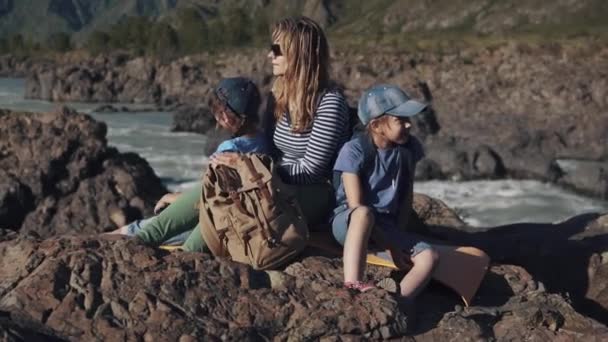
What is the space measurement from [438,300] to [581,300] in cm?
156

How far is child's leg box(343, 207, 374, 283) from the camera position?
4566mm

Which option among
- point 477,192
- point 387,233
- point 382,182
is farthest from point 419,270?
point 477,192

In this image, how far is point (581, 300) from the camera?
5.93m

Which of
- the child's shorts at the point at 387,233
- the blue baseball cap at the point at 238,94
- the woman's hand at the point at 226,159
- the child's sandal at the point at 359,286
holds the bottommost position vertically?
the child's sandal at the point at 359,286

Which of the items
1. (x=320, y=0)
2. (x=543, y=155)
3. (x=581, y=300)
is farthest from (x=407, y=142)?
(x=320, y=0)

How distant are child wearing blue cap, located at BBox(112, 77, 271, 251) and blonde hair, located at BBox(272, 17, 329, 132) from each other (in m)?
0.26

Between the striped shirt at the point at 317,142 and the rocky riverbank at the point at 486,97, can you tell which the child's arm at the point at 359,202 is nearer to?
the striped shirt at the point at 317,142

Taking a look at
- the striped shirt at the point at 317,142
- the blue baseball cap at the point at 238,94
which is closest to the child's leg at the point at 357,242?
the striped shirt at the point at 317,142

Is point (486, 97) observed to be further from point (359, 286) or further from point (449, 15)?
point (449, 15)

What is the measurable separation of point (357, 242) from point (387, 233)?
1.09 ft

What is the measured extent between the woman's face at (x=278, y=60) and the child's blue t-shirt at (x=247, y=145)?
432 millimetres

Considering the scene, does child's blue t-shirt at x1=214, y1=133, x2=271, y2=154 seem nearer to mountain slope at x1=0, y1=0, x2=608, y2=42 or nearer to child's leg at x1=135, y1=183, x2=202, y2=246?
child's leg at x1=135, y1=183, x2=202, y2=246

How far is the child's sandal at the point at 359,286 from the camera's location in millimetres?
4406

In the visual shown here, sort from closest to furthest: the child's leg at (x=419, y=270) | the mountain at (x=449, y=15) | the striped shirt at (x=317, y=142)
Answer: the child's leg at (x=419, y=270) < the striped shirt at (x=317, y=142) < the mountain at (x=449, y=15)
